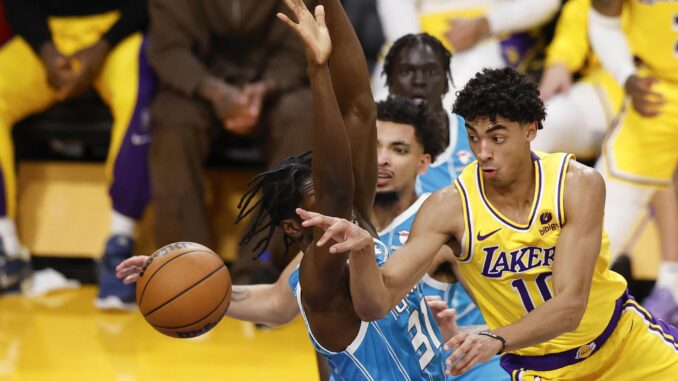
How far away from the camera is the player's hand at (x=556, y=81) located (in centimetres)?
625

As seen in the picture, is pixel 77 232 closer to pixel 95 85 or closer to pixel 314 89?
pixel 95 85

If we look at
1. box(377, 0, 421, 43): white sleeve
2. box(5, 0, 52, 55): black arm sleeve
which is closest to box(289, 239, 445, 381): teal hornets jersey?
box(377, 0, 421, 43): white sleeve

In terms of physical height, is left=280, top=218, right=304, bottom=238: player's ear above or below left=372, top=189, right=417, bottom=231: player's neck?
above

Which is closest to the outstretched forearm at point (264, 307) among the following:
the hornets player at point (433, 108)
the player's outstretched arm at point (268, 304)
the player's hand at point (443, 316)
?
the player's outstretched arm at point (268, 304)

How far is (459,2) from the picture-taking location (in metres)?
6.58

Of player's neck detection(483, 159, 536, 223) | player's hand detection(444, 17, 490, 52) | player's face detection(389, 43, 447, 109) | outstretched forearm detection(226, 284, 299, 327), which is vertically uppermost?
player's neck detection(483, 159, 536, 223)

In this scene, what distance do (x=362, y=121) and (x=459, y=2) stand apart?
3.10m

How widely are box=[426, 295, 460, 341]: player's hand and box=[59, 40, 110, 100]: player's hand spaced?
341 centimetres

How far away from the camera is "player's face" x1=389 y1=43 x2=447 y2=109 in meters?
4.81

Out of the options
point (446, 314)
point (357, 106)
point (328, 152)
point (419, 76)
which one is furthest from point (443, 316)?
point (419, 76)

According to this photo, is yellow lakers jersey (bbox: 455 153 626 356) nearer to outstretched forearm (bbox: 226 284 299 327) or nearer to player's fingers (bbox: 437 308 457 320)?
player's fingers (bbox: 437 308 457 320)

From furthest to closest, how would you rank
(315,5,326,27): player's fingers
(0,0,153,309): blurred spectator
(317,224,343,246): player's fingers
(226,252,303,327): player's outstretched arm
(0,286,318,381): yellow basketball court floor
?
(0,0,153,309): blurred spectator, (0,286,318,381): yellow basketball court floor, (226,252,303,327): player's outstretched arm, (315,5,326,27): player's fingers, (317,224,343,246): player's fingers

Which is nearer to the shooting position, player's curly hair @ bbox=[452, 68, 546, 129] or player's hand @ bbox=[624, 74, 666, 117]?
player's curly hair @ bbox=[452, 68, 546, 129]

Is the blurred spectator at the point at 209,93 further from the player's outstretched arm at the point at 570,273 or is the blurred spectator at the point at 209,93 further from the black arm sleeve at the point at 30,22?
the player's outstretched arm at the point at 570,273
